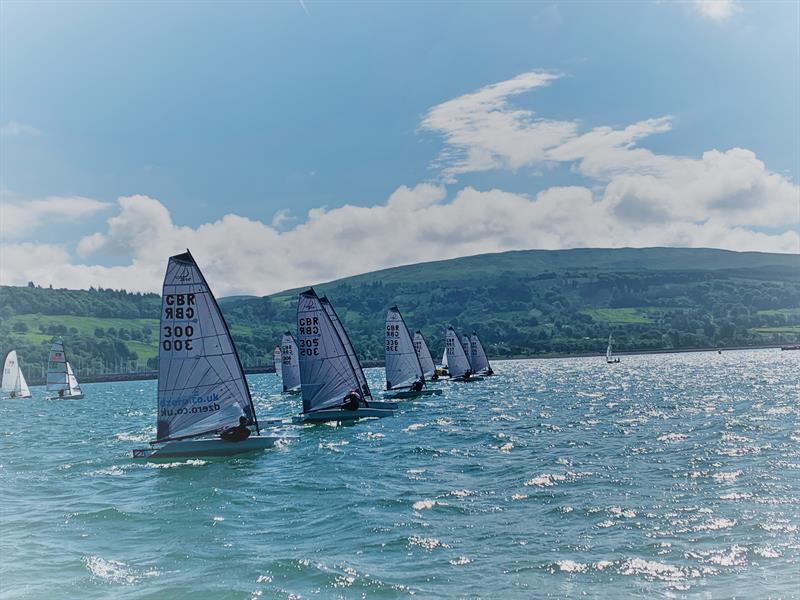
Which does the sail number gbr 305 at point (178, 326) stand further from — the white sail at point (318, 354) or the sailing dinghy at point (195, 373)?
the white sail at point (318, 354)

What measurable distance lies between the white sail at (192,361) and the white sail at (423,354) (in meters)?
57.6

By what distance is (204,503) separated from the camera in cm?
2598

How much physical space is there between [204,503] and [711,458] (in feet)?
69.5

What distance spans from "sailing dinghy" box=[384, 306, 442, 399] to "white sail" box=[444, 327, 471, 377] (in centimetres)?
2432

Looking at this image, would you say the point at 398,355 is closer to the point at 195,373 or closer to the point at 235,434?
the point at 195,373

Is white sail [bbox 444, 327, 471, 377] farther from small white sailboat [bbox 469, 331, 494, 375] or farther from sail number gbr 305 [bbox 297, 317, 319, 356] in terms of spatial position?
sail number gbr 305 [bbox 297, 317, 319, 356]

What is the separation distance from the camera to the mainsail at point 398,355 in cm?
7281

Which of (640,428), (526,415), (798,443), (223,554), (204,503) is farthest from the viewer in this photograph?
(526,415)

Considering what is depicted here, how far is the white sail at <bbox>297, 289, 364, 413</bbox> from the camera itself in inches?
1989

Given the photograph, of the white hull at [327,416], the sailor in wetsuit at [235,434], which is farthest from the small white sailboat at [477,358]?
the sailor in wetsuit at [235,434]

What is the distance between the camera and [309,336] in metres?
50.6

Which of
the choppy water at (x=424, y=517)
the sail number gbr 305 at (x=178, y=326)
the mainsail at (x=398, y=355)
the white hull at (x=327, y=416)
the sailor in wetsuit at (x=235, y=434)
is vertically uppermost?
the sail number gbr 305 at (x=178, y=326)

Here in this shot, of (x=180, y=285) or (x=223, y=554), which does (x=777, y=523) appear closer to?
(x=223, y=554)

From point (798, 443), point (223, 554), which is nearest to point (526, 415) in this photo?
point (798, 443)
